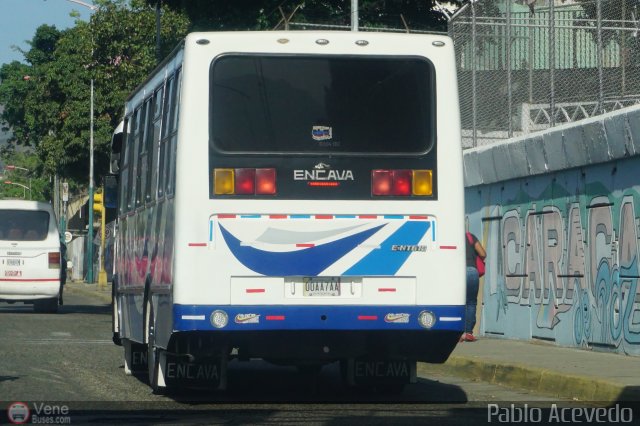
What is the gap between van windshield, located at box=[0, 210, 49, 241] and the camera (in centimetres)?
2973

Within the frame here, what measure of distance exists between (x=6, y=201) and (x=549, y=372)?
18.9 metres

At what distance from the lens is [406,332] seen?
1123cm

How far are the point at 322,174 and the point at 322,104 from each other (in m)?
0.54

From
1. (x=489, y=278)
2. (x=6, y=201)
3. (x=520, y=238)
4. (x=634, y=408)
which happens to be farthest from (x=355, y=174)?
(x=6, y=201)

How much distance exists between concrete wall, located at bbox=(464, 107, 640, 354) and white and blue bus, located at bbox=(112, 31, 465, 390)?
4444 millimetres

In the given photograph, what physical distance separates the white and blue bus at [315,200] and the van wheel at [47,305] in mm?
20072

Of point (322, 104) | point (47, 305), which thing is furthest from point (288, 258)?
point (47, 305)

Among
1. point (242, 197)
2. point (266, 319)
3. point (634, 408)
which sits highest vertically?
point (242, 197)

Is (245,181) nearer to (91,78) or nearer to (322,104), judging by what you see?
(322,104)

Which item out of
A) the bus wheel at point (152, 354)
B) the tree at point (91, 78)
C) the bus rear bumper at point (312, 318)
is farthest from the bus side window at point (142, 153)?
the tree at point (91, 78)

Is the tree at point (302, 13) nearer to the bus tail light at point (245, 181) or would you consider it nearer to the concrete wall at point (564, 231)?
the concrete wall at point (564, 231)

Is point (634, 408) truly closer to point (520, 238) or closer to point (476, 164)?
point (520, 238)

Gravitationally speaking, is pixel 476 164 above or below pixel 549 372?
above

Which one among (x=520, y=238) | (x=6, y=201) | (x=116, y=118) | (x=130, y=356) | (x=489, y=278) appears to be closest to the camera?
(x=130, y=356)
